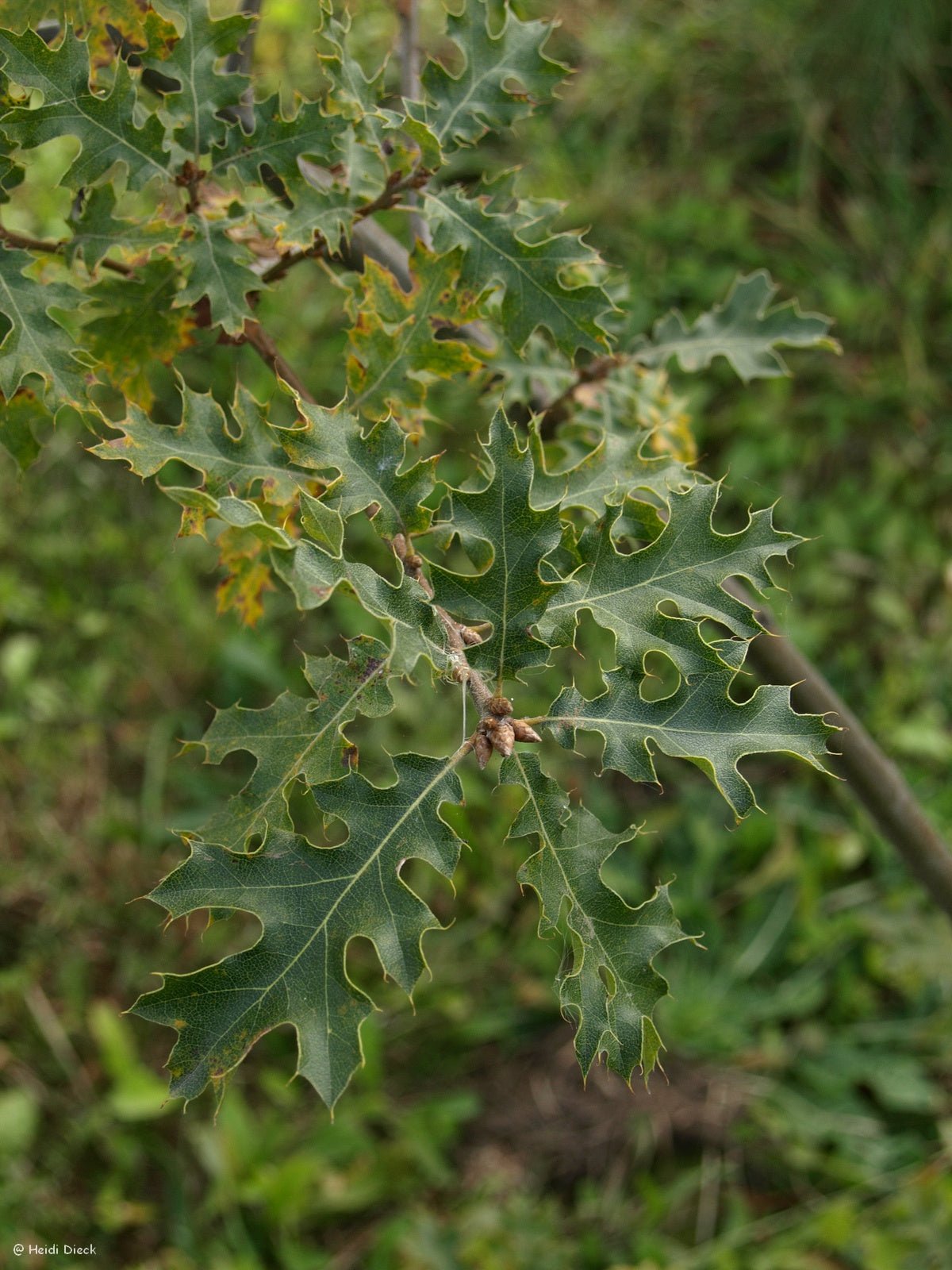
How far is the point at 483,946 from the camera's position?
2.26 meters

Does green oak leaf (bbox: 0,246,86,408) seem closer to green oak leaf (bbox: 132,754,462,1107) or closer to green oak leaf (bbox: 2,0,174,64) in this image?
green oak leaf (bbox: 2,0,174,64)

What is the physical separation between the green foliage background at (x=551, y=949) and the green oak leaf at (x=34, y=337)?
34.5 inches

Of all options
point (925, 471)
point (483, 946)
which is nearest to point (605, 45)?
point (925, 471)

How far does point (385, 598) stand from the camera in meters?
0.67

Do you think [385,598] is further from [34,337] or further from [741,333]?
[741,333]

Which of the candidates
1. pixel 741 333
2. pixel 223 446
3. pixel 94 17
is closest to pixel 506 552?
pixel 223 446

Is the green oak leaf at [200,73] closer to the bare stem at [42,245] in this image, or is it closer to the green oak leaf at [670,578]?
the bare stem at [42,245]

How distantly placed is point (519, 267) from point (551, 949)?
47.3 inches

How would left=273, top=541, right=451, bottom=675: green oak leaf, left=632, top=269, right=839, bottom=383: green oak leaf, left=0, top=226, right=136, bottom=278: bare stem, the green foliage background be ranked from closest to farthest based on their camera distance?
left=273, top=541, right=451, bottom=675: green oak leaf
left=0, top=226, right=136, bottom=278: bare stem
left=632, top=269, right=839, bottom=383: green oak leaf
the green foliage background

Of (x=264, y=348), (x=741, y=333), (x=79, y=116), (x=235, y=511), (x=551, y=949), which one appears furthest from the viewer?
(x=551, y=949)

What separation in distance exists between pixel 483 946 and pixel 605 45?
9.14 feet

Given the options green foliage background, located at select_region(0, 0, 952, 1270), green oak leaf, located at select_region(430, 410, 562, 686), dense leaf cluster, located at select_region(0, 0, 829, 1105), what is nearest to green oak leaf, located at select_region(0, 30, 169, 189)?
dense leaf cluster, located at select_region(0, 0, 829, 1105)

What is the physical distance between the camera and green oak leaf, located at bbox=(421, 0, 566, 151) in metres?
0.88

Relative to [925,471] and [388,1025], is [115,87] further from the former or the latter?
[925,471]
